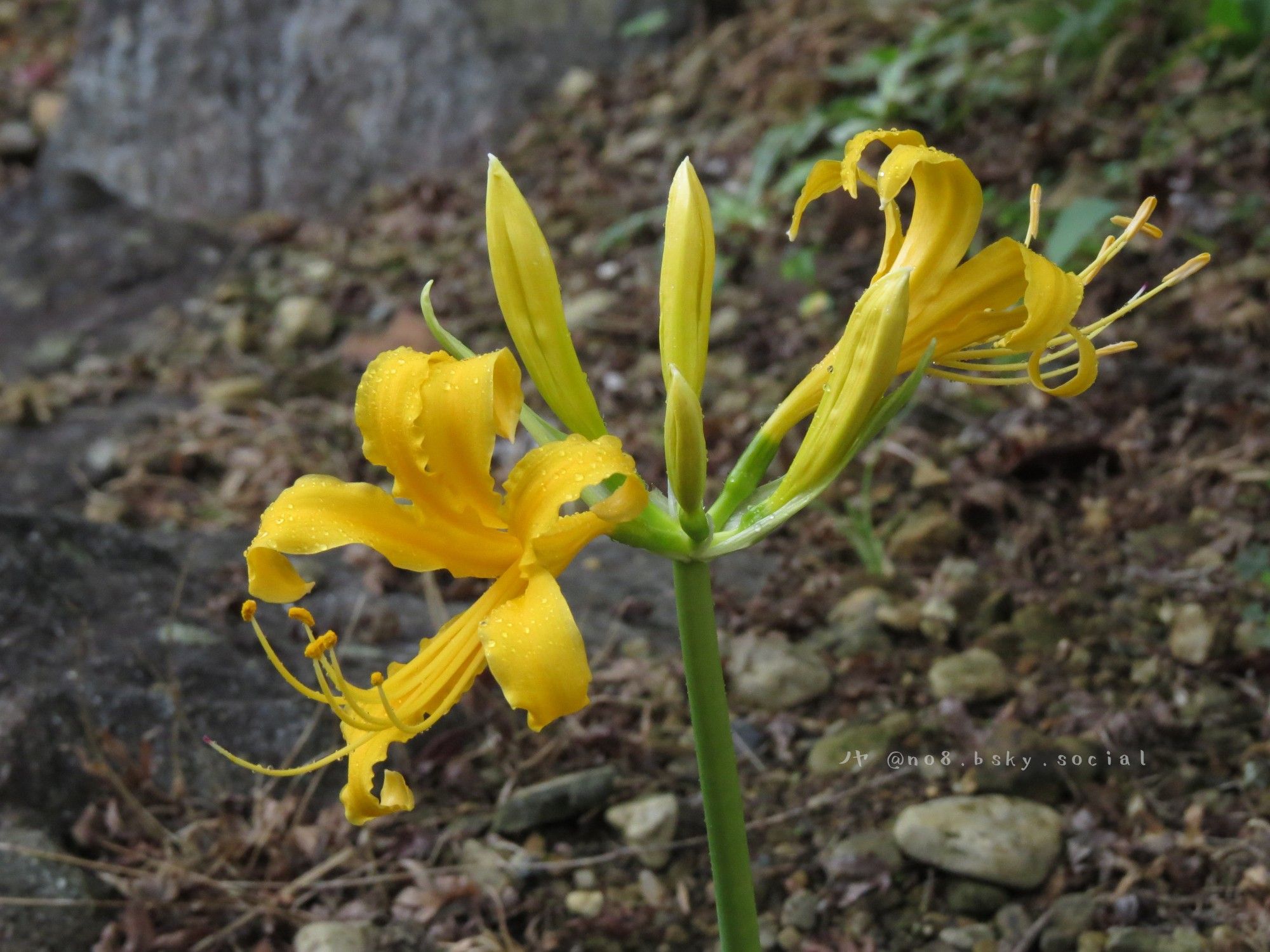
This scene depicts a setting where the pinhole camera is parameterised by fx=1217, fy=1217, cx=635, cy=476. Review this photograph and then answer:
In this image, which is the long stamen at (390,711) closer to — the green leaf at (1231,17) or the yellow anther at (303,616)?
the yellow anther at (303,616)

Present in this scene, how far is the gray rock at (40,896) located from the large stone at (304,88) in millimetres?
5113

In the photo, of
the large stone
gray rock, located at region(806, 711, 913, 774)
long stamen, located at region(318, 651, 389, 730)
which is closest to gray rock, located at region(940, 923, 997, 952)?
gray rock, located at region(806, 711, 913, 774)

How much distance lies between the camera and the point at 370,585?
3.34 meters

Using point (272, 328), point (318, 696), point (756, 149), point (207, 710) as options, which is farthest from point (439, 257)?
point (318, 696)

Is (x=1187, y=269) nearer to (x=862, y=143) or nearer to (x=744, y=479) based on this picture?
(x=862, y=143)

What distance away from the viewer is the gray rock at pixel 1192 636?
268 centimetres

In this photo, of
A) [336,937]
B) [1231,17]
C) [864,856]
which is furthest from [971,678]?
[1231,17]

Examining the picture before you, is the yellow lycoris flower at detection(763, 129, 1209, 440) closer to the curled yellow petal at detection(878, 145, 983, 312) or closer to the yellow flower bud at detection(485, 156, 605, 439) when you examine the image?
the curled yellow petal at detection(878, 145, 983, 312)

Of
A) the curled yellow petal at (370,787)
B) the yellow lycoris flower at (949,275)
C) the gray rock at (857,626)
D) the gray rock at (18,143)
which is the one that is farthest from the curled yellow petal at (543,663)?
the gray rock at (18,143)

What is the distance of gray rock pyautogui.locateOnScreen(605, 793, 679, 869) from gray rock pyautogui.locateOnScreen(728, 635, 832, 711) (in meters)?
0.40

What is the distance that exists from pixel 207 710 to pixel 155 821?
0.37 metres

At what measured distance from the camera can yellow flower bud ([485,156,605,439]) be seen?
1.60 meters

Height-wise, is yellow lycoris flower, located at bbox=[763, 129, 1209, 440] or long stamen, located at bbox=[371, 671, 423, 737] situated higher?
yellow lycoris flower, located at bbox=[763, 129, 1209, 440]

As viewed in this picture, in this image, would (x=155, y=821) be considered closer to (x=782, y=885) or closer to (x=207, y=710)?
(x=207, y=710)
